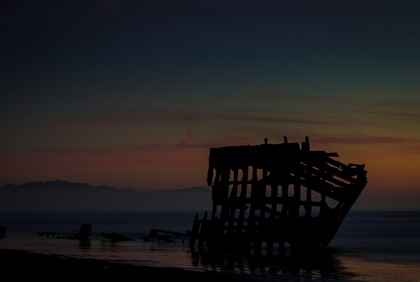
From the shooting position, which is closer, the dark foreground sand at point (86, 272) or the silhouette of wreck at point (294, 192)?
the dark foreground sand at point (86, 272)

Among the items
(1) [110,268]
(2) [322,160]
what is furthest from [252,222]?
(1) [110,268]

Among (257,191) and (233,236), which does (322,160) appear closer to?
(257,191)

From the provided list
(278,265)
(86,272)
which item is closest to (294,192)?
(278,265)

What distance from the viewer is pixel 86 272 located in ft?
60.1

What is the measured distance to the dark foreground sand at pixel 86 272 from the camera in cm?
1714

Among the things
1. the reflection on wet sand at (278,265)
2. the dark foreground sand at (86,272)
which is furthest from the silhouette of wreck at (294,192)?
the dark foreground sand at (86,272)

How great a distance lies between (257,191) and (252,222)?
1.35m

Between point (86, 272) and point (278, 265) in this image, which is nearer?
point (86, 272)

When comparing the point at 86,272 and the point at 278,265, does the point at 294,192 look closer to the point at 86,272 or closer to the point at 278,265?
the point at 278,265

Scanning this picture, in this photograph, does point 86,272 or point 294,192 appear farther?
point 294,192

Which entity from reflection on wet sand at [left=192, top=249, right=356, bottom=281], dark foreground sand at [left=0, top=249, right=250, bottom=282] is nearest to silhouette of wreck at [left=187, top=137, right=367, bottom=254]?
reflection on wet sand at [left=192, top=249, right=356, bottom=281]

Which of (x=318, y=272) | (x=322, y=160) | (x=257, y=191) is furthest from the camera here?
(x=257, y=191)

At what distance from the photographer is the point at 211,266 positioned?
23359 mm

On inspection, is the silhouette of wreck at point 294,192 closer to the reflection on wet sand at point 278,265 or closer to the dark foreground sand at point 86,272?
the reflection on wet sand at point 278,265
